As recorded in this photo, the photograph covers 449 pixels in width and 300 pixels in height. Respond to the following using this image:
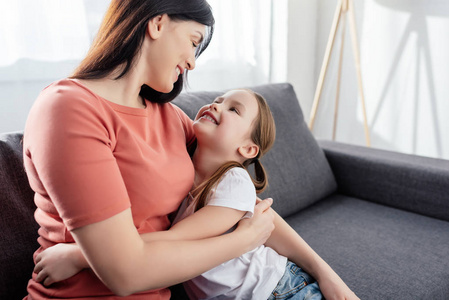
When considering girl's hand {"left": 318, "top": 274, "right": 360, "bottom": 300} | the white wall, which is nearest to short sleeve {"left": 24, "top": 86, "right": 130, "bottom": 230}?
girl's hand {"left": 318, "top": 274, "right": 360, "bottom": 300}

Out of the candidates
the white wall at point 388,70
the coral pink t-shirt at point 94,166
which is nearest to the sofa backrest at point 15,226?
the coral pink t-shirt at point 94,166

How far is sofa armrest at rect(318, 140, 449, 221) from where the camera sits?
169 centimetres

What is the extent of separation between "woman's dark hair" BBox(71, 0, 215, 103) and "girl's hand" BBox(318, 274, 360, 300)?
73cm

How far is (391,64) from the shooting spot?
284cm

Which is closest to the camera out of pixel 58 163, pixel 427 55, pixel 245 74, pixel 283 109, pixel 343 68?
pixel 58 163

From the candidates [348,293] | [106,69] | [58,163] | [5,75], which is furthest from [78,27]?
[348,293]

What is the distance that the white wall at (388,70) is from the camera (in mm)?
2635

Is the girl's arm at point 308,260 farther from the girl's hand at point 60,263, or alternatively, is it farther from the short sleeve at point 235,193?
the girl's hand at point 60,263

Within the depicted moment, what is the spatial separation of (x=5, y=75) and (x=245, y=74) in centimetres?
158

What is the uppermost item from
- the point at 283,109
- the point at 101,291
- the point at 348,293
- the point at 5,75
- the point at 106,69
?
the point at 106,69

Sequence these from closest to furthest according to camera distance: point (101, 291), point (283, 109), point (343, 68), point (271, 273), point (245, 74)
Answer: point (101, 291) → point (271, 273) → point (283, 109) → point (245, 74) → point (343, 68)

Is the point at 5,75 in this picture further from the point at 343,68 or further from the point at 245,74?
the point at 343,68

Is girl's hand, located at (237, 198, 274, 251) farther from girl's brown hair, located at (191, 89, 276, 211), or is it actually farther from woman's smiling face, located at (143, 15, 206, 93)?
woman's smiling face, located at (143, 15, 206, 93)

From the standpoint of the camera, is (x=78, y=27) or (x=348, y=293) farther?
(x=78, y=27)
